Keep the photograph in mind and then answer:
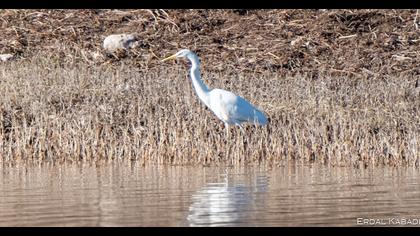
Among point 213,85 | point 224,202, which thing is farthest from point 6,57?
point 224,202

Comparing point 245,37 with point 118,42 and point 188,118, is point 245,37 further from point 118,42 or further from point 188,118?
point 188,118

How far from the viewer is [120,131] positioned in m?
14.7

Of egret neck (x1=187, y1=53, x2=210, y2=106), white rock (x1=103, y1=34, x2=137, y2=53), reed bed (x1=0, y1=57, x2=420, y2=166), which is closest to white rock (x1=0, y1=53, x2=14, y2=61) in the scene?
reed bed (x1=0, y1=57, x2=420, y2=166)

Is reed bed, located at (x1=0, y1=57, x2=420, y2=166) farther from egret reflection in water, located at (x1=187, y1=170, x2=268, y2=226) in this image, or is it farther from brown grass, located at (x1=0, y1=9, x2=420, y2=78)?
egret reflection in water, located at (x1=187, y1=170, x2=268, y2=226)

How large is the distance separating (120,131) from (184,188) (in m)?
4.03

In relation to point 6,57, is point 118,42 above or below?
above

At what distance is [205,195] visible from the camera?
10.3m

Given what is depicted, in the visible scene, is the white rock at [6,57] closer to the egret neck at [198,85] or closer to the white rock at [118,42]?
the white rock at [118,42]

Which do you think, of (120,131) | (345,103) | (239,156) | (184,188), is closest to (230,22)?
(345,103)

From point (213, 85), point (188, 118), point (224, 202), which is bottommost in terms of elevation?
point (224, 202)

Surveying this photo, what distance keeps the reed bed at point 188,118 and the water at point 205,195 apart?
49 cm

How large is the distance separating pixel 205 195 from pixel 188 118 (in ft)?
14.5

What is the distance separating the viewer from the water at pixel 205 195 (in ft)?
28.6
